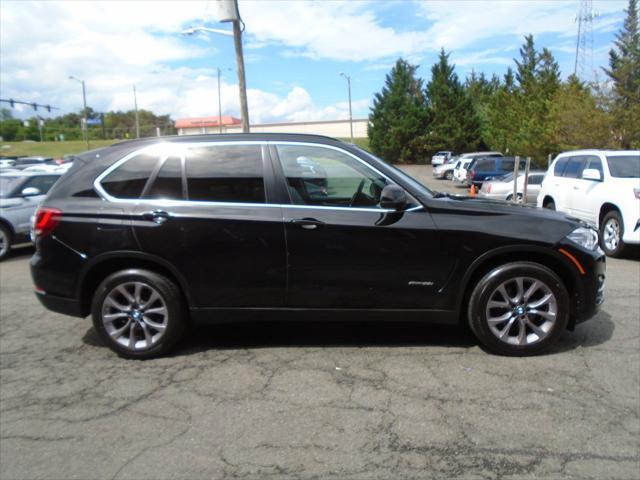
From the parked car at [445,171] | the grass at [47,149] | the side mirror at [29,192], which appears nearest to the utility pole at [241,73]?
the side mirror at [29,192]

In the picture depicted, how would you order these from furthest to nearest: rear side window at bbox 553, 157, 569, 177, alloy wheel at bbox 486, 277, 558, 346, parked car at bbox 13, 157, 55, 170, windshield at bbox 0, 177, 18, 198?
parked car at bbox 13, 157, 55, 170
rear side window at bbox 553, 157, 569, 177
windshield at bbox 0, 177, 18, 198
alloy wheel at bbox 486, 277, 558, 346

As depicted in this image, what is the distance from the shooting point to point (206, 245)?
13.9 feet

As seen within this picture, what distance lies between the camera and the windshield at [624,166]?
8.73m

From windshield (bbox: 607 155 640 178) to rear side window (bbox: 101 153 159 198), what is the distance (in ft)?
25.4

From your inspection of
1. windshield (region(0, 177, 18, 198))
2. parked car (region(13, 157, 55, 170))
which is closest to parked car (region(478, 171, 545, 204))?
windshield (region(0, 177, 18, 198))

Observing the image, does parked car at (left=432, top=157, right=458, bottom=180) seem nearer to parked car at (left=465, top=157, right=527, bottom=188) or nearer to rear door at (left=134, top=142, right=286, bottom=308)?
parked car at (left=465, top=157, right=527, bottom=188)

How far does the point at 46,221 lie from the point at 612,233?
8.29 m

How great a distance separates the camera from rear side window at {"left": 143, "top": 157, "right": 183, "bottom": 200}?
4.32m

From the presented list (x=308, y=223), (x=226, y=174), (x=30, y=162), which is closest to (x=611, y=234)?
(x=308, y=223)

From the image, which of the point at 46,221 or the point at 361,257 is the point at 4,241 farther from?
the point at 361,257

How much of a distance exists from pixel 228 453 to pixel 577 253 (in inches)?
121

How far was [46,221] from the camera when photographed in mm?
4383

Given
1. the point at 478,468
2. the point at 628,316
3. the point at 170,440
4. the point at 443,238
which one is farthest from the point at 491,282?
the point at 170,440

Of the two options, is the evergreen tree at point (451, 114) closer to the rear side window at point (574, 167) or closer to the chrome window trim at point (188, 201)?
the rear side window at point (574, 167)
